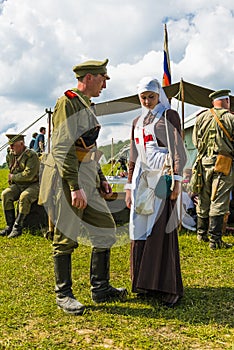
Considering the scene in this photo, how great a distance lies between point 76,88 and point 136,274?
1637mm

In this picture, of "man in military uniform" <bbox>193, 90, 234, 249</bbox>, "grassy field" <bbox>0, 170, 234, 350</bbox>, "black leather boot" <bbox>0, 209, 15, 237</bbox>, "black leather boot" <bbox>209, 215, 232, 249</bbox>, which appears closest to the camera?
"grassy field" <bbox>0, 170, 234, 350</bbox>

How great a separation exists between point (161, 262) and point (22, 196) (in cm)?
371

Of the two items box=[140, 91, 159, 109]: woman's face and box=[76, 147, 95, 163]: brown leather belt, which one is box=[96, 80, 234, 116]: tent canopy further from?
box=[76, 147, 95, 163]: brown leather belt

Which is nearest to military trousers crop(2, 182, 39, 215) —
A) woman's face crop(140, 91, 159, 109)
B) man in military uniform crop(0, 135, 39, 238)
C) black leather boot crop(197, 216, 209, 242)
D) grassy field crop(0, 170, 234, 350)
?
man in military uniform crop(0, 135, 39, 238)

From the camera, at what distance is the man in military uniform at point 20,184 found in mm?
6754

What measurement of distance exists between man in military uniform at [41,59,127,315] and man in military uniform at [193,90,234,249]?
7.88 feet

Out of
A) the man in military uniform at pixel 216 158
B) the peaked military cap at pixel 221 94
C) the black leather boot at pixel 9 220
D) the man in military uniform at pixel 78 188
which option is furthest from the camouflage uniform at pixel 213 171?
the black leather boot at pixel 9 220

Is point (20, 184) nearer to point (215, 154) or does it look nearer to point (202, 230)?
Result: point (202, 230)

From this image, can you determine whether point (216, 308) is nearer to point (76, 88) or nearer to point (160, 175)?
point (160, 175)

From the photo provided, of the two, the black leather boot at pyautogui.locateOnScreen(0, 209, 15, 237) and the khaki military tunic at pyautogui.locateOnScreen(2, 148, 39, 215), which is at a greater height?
the khaki military tunic at pyautogui.locateOnScreen(2, 148, 39, 215)

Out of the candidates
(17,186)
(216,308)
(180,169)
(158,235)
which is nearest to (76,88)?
(180,169)

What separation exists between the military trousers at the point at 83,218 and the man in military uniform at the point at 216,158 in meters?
2.45

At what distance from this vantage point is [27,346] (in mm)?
2826

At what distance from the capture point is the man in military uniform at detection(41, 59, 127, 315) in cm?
329
